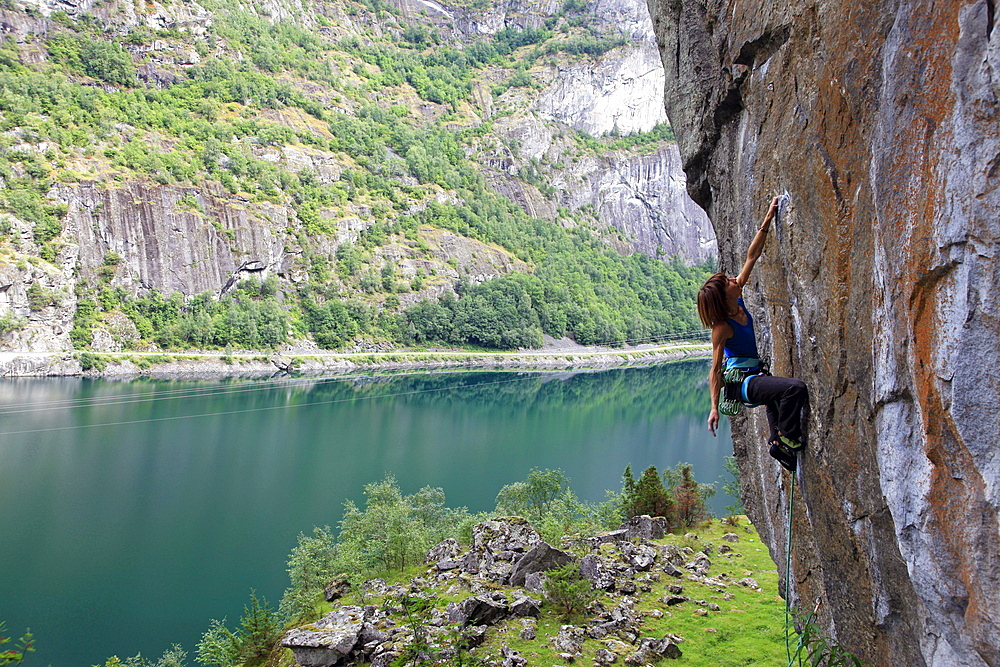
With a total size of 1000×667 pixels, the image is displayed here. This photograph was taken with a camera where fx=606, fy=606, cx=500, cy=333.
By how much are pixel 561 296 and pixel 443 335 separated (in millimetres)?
27415

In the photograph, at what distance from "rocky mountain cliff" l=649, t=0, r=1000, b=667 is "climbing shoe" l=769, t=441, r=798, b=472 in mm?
112

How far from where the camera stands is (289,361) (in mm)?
64438

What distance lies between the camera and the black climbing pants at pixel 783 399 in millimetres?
3758

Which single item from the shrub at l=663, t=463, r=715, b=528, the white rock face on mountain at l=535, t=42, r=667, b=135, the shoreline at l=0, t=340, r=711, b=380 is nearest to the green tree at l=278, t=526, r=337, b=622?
the shrub at l=663, t=463, r=715, b=528

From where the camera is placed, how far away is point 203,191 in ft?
255

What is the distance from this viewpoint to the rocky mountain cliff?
240 centimetres

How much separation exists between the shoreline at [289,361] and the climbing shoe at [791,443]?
6025 cm

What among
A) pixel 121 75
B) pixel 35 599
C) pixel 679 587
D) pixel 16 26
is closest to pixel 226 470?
pixel 35 599

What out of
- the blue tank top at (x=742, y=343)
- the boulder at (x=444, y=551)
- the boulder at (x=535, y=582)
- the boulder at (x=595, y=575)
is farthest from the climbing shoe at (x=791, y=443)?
the boulder at (x=444, y=551)

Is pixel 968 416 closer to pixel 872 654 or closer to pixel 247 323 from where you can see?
pixel 872 654

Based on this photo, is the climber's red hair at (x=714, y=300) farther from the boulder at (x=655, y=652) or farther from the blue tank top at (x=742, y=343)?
the boulder at (x=655, y=652)

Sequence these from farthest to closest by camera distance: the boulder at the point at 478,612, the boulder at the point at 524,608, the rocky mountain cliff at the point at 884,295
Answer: the boulder at the point at 524,608 < the boulder at the point at 478,612 < the rocky mountain cliff at the point at 884,295

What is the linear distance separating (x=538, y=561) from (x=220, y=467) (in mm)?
24370

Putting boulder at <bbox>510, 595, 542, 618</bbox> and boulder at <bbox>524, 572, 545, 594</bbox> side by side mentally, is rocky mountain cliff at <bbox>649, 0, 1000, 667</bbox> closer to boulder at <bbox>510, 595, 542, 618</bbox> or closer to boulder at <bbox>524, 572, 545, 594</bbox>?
boulder at <bbox>510, 595, 542, 618</bbox>
